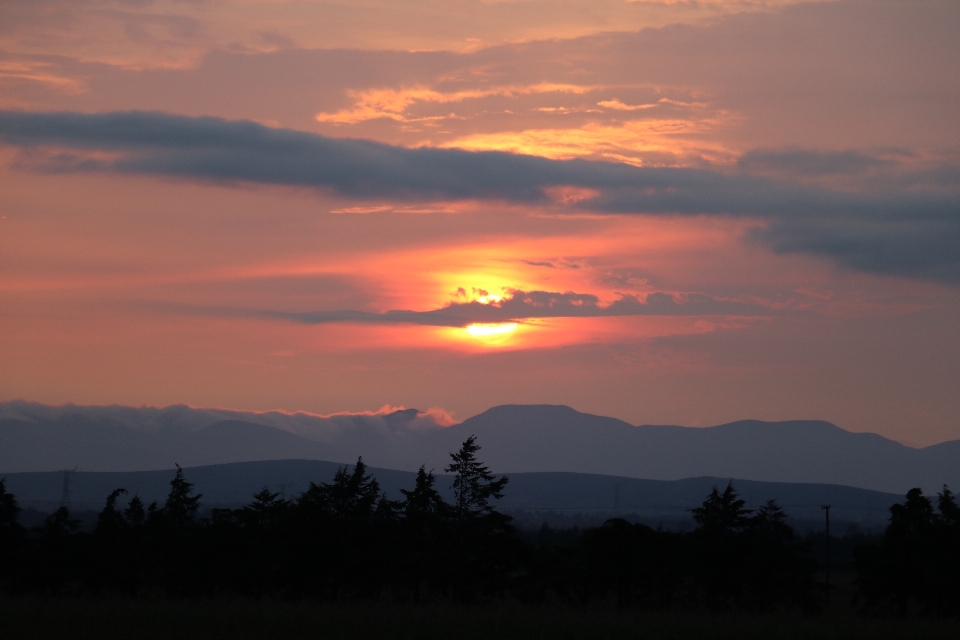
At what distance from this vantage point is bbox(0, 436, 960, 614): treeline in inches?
1702

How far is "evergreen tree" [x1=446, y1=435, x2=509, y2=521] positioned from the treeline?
0.20 feet

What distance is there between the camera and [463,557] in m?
43.2

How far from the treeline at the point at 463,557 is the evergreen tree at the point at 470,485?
0.20 feet

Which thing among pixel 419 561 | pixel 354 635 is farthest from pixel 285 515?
pixel 354 635

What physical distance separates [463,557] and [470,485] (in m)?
2.88

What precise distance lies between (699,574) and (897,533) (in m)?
8.12

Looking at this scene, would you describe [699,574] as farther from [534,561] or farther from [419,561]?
[419,561]

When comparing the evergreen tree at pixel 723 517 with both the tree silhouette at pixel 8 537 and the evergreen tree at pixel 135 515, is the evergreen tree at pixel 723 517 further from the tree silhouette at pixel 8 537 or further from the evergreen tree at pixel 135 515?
the tree silhouette at pixel 8 537

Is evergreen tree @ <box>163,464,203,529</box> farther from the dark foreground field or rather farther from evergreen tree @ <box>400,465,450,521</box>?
evergreen tree @ <box>400,465,450,521</box>

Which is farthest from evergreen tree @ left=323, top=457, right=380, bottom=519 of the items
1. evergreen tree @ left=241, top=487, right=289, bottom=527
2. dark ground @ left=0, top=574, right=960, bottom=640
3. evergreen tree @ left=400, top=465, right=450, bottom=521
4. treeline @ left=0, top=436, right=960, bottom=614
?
dark ground @ left=0, top=574, right=960, bottom=640

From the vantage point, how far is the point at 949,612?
41750mm

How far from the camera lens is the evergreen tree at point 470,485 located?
141ft

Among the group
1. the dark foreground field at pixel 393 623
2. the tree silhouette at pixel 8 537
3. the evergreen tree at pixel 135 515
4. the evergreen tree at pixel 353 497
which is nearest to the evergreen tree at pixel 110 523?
the evergreen tree at pixel 135 515

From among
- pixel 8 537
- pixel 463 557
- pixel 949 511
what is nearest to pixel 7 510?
pixel 8 537
